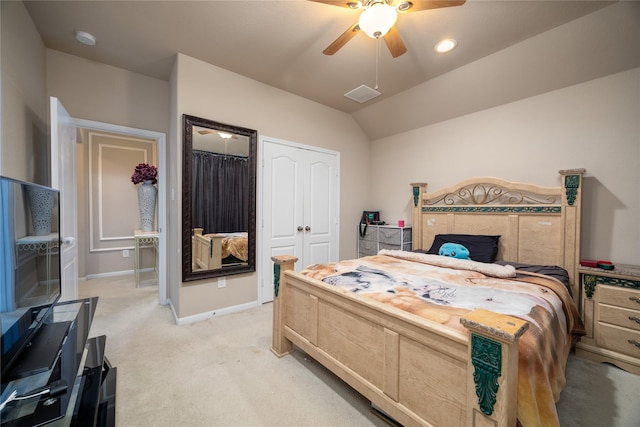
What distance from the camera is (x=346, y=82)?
3.26 m

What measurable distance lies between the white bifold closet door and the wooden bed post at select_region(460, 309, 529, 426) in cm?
271

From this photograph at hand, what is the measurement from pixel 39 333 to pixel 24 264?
35 cm

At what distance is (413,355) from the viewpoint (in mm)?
1268

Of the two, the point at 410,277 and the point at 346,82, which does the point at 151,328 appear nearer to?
the point at 410,277

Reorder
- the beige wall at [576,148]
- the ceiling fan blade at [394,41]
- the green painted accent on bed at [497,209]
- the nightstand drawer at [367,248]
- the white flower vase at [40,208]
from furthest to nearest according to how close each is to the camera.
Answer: the nightstand drawer at [367,248] < the green painted accent on bed at [497,209] < the beige wall at [576,148] < the ceiling fan blade at [394,41] < the white flower vase at [40,208]

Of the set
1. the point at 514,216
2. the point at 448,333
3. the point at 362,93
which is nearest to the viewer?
the point at 448,333

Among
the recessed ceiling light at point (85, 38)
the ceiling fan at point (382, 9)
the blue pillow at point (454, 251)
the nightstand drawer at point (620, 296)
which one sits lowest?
the nightstand drawer at point (620, 296)

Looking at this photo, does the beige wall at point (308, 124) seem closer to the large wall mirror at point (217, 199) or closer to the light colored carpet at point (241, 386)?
the large wall mirror at point (217, 199)

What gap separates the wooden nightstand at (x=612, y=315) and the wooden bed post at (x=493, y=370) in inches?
77.1

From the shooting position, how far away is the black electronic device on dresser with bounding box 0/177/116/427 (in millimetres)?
955

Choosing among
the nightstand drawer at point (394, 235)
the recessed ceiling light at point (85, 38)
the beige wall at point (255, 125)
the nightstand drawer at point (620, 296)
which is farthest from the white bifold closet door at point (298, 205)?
the nightstand drawer at point (620, 296)

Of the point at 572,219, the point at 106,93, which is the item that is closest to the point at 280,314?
the point at 572,219

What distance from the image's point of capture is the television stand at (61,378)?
0.94 metres

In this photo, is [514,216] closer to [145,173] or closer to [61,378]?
[61,378]
